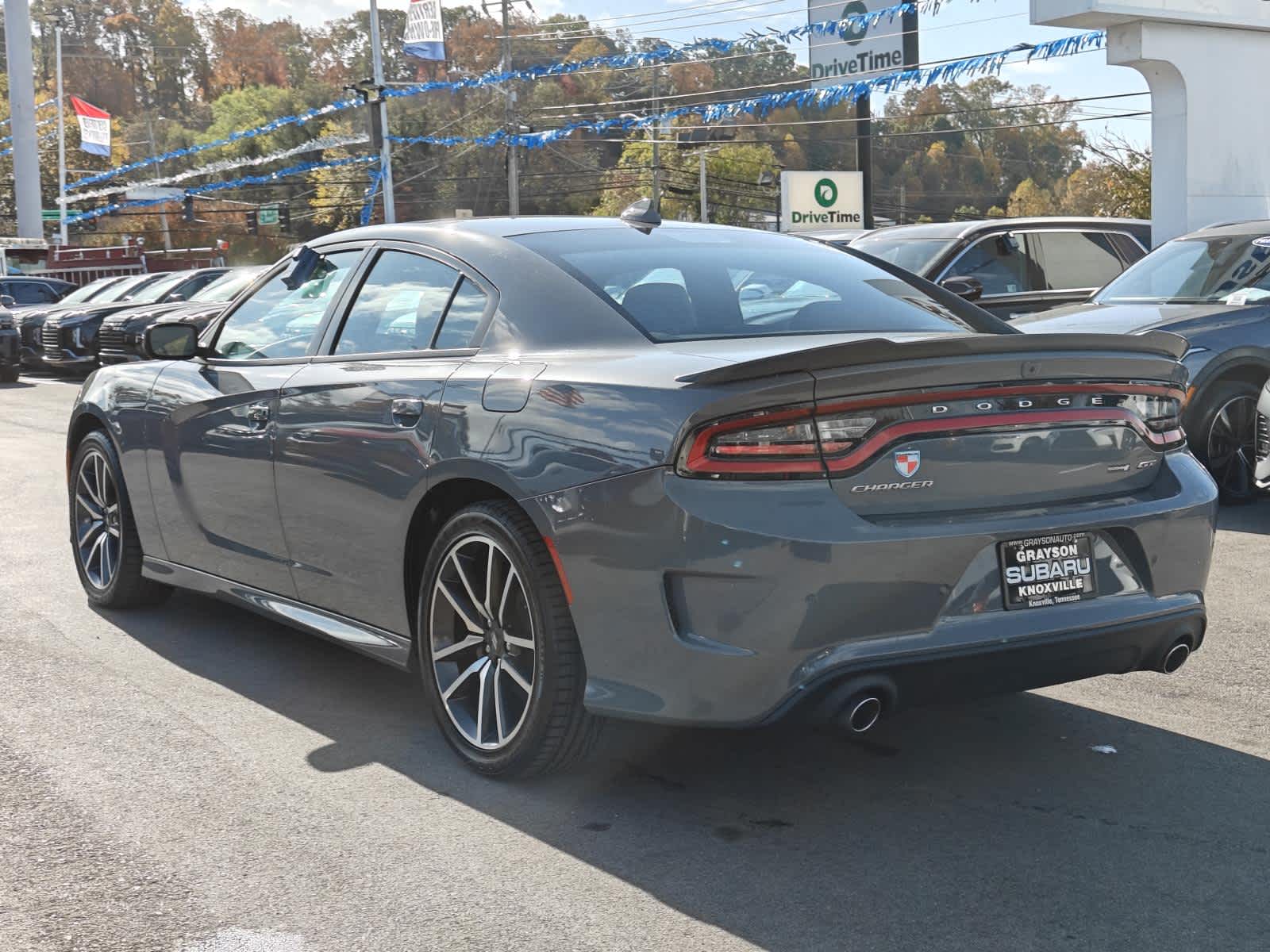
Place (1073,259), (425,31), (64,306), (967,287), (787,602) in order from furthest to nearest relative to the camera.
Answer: (425,31) → (64,306) → (1073,259) → (967,287) → (787,602)

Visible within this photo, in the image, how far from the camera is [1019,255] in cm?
1238

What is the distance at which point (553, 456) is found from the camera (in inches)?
154

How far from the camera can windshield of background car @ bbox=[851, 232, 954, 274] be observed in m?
11.9

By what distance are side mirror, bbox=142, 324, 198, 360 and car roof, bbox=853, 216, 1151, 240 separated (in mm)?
7603

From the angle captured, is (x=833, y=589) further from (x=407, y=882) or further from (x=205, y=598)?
(x=205, y=598)

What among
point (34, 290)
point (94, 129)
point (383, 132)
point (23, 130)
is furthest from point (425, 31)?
point (23, 130)

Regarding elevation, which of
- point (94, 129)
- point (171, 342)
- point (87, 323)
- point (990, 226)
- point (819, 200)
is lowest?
point (171, 342)

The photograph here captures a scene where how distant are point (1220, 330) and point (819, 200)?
4050cm

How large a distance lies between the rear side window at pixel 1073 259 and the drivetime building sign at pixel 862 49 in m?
33.0

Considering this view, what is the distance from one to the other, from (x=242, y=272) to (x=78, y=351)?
3.03m

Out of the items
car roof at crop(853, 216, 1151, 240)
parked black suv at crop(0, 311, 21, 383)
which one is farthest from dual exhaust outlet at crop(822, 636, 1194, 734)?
parked black suv at crop(0, 311, 21, 383)

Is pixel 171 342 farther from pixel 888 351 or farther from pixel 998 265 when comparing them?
pixel 998 265

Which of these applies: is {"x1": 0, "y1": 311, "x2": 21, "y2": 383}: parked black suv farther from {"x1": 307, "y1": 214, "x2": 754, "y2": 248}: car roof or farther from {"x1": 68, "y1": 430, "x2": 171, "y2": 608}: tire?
{"x1": 307, "y1": 214, "x2": 754, "y2": 248}: car roof

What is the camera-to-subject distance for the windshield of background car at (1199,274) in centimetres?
942
